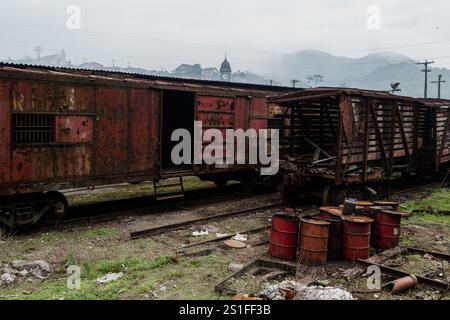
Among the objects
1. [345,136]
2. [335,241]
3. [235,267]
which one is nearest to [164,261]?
[235,267]

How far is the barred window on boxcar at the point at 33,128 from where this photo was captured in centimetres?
823

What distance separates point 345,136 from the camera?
10492mm

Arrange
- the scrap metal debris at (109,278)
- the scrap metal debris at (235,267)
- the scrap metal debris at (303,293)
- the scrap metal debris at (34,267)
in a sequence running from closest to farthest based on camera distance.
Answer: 1. the scrap metal debris at (303,293)
2. the scrap metal debris at (109,278)
3. the scrap metal debris at (34,267)
4. the scrap metal debris at (235,267)

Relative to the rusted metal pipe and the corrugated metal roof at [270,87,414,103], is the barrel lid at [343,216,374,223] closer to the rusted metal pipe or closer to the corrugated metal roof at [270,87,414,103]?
the rusted metal pipe

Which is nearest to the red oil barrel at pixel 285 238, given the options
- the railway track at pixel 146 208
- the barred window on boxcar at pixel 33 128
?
the railway track at pixel 146 208

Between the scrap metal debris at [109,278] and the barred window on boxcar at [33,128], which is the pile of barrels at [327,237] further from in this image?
the barred window on boxcar at [33,128]

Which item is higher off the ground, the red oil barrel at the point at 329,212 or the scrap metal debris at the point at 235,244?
the red oil barrel at the point at 329,212

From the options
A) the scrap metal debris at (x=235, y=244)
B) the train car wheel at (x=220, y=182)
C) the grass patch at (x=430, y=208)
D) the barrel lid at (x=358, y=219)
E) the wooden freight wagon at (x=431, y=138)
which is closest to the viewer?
the barrel lid at (x=358, y=219)

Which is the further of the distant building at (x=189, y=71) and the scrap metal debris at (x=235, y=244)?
the distant building at (x=189, y=71)

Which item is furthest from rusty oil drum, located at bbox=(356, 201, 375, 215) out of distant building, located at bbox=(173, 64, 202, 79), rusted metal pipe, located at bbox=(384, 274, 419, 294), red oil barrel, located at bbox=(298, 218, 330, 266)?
distant building, located at bbox=(173, 64, 202, 79)

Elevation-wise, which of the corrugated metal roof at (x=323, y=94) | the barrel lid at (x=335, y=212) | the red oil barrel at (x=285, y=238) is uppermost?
the corrugated metal roof at (x=323, y=94)

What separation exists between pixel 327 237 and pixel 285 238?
71cm
